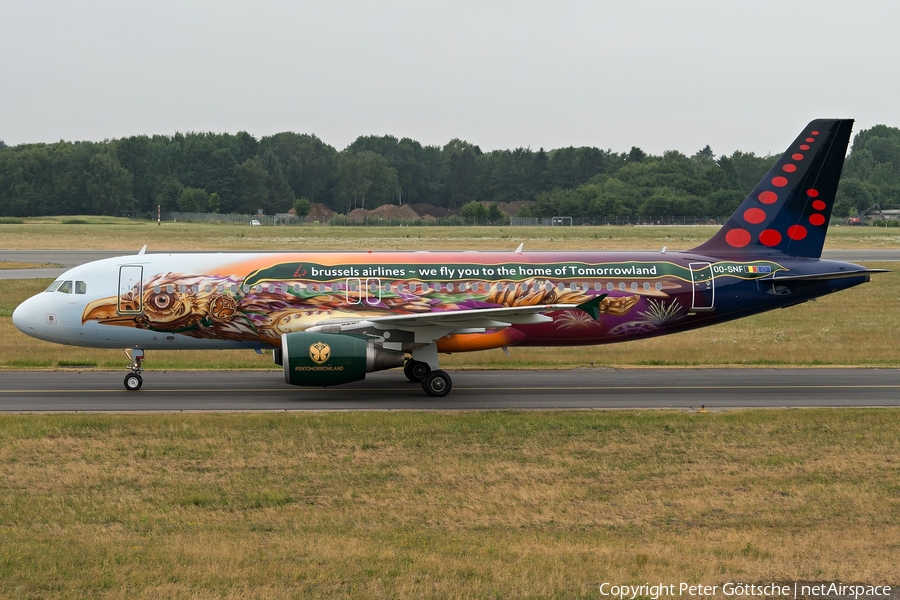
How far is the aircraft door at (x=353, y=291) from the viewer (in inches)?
1065

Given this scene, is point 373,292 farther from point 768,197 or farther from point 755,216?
point 768,197

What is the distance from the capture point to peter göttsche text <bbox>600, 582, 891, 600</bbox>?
Answer: 1047 cm

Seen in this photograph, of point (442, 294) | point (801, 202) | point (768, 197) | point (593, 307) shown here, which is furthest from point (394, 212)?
point (593, 307)

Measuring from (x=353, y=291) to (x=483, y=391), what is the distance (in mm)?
4634

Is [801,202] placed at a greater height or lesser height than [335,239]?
greater

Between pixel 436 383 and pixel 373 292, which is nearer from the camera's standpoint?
pixel 436 383

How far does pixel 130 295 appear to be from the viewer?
2659cm

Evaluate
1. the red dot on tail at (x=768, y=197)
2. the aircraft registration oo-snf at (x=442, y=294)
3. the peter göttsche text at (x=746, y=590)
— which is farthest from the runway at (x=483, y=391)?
the peter göttsche text at (x=746, y=590)

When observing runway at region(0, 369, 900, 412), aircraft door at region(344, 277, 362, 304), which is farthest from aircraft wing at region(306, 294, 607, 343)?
runway at region(0, 369, 900, 412)

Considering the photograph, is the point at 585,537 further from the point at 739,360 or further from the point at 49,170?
the point at 49,170

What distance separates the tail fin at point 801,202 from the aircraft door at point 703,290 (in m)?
1.63

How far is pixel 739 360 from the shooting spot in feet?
111

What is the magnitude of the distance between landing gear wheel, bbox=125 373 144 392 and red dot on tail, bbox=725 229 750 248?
1800cm

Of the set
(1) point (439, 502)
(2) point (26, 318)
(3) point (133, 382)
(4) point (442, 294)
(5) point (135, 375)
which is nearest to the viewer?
(1) point (439, 502)
